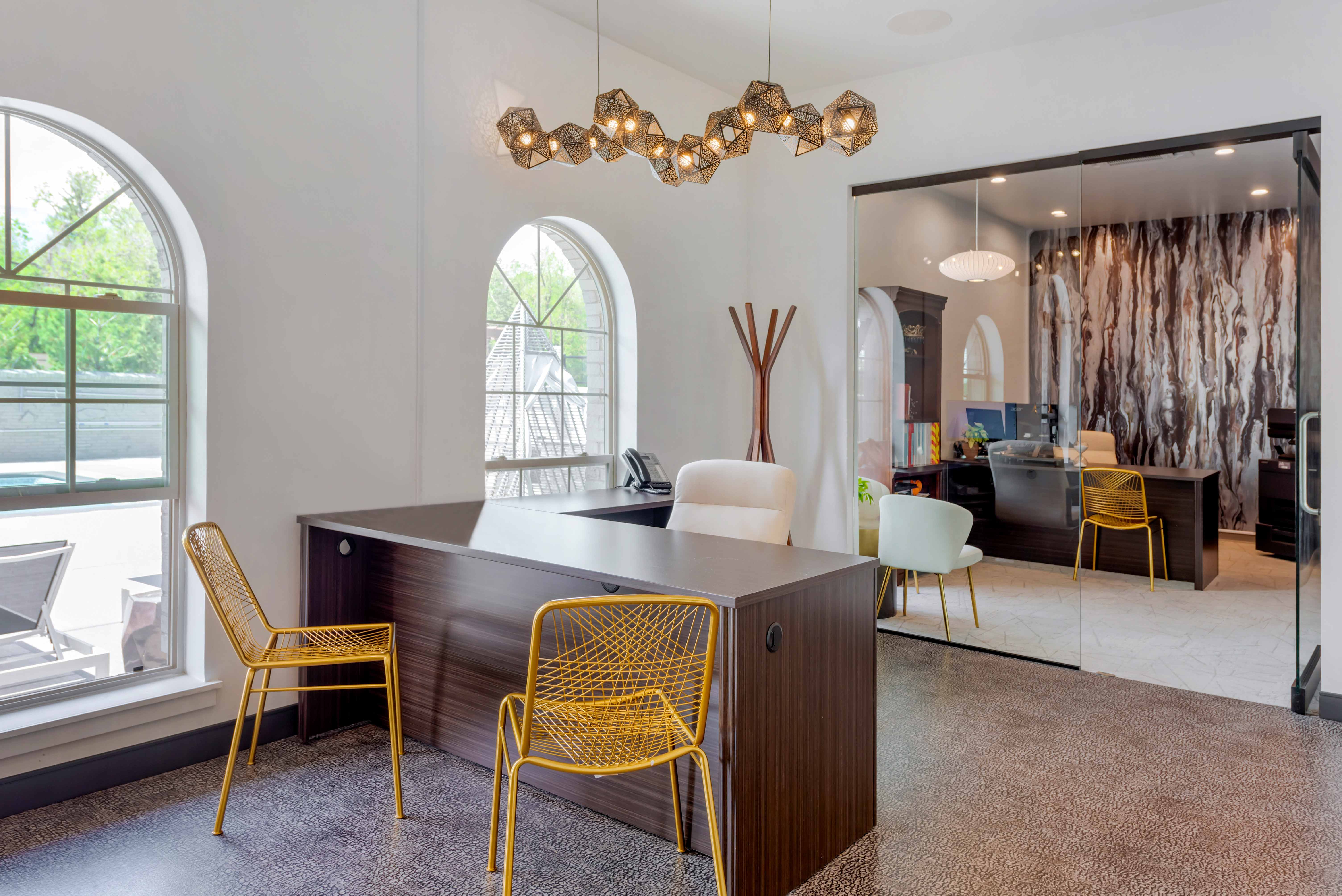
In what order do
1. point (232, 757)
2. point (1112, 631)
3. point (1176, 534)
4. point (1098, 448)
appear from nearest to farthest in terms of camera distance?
point (232, 757) < point (1112, 631) < point (1176, 534) < point (1098, 448)

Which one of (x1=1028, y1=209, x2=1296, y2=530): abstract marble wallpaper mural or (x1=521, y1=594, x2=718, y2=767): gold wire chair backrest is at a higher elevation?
(x1=1028, y1=209, x2=1296, y2=530): abstract marble wallpaper mural

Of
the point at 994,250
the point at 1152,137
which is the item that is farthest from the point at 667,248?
the point at 1152,137

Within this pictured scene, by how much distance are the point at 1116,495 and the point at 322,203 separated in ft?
17.2

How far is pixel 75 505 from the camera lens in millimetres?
2732

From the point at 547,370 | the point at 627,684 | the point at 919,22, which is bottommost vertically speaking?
the point at 627,684

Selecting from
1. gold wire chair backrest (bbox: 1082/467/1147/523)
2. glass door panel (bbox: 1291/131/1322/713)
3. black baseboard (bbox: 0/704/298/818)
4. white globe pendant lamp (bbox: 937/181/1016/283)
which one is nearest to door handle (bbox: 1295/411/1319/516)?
glass door panel (bbox: 1291/131/1322/713)

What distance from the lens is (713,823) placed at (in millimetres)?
1887

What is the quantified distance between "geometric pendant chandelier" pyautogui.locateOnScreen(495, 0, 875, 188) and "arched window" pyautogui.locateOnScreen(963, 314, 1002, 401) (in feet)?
4.80

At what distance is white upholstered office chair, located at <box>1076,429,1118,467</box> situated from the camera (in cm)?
714

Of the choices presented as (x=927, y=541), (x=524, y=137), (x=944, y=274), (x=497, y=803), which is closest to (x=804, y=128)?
(x=524, y=137)

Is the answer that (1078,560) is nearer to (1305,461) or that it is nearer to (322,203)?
(1305,461)

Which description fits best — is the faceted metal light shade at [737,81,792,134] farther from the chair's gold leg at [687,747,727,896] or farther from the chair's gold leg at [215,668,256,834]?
the chair's gold leg at [215,668,256,834]

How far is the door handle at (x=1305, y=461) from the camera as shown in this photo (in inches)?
136

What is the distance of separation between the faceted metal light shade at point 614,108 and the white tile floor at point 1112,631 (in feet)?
9.24
